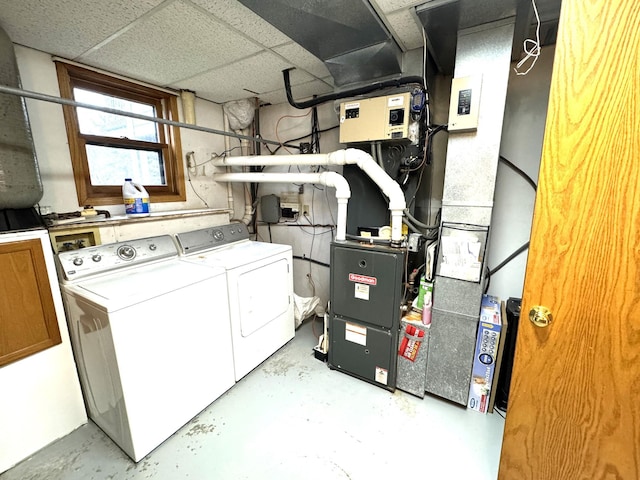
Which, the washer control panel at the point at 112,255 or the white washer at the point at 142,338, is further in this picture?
the washer control panel at the point at 112,255

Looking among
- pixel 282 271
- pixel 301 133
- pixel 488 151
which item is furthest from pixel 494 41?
pixel 282 271

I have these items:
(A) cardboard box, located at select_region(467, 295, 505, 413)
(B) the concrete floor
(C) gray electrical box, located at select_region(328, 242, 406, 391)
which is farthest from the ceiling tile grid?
(B) the concrete floor

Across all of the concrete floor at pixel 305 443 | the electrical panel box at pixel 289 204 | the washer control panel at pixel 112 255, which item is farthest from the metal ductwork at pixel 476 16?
the concrete floor at pixel 305 443

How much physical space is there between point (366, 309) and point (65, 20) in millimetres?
2468

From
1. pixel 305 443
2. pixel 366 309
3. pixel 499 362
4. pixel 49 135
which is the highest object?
pixel 49 135

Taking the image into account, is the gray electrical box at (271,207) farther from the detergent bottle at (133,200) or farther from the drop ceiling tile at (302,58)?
the drop ceiling tile at (302,58)

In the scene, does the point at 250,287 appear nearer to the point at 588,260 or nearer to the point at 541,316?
the point at 541,316

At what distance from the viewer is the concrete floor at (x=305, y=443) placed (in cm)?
143

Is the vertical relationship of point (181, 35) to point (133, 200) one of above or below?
above

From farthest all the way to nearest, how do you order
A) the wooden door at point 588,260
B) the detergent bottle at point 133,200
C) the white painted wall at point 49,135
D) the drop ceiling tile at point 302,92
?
1. the drop ceiling tile at point 302,92
2. the detergent bottle at point 133,200
3. the white painted wall at point 49,135
4. the wooden door at point 588,260

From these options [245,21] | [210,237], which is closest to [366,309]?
[210,237]

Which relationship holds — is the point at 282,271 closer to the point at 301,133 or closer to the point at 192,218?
the point at 192,218

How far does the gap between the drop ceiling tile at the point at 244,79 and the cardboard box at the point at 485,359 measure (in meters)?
2.31

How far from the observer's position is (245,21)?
1.54 m
